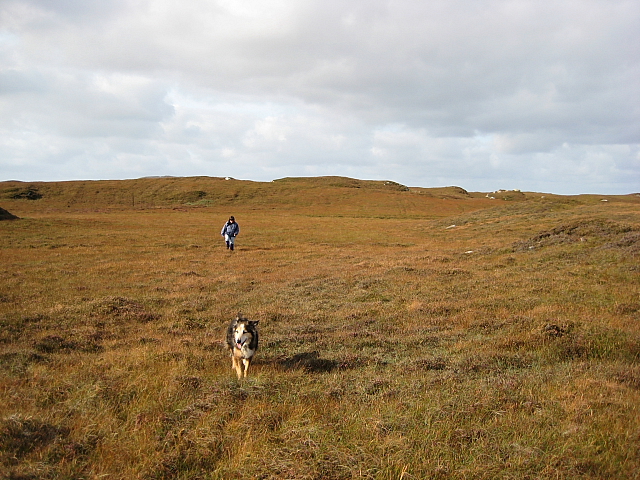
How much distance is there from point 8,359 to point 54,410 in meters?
3.55

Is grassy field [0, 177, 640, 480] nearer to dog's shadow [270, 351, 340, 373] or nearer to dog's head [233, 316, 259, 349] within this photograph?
dog's shadow [270, 351, 340, 373]

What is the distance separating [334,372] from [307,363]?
0.78 m

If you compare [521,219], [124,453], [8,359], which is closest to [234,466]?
[124,453]

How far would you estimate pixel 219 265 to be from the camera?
24.1 meters

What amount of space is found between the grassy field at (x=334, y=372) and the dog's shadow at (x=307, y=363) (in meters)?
0.06

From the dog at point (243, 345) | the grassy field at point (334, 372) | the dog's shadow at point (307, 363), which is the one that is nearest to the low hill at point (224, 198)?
the grassy field at point (334, 372)

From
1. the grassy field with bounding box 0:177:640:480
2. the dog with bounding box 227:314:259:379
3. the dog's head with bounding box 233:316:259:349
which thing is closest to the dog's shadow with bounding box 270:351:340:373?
the grassy field with bounding box 0:177:640:480

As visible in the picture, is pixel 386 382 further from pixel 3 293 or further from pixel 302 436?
pixel 3 293

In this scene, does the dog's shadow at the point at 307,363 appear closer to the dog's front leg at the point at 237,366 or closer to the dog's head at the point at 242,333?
the dog's front leg at the point at 237,366

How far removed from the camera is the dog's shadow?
8.27 metres

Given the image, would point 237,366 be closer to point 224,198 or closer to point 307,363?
point 307,363

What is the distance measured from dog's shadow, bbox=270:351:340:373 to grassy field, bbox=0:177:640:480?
6 centimetres

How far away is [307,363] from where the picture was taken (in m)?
8.59

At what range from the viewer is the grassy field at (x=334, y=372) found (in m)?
4.77
